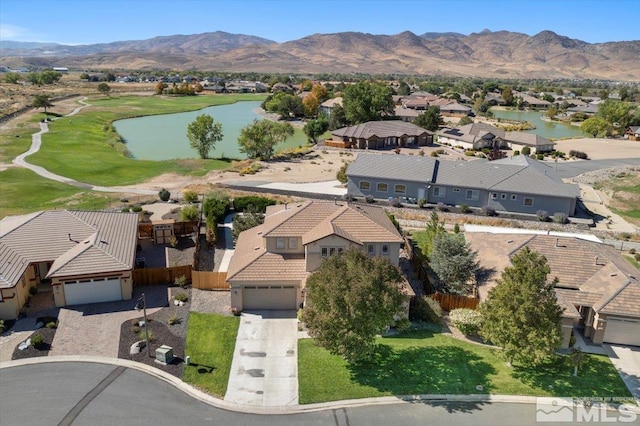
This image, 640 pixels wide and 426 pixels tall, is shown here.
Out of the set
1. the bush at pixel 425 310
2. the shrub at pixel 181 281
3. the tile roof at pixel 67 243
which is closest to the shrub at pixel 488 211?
the bush at pixel 425 310

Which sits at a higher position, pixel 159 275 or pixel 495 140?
pixel 495 140

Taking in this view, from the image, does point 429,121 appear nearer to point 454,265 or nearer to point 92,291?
point 454,265

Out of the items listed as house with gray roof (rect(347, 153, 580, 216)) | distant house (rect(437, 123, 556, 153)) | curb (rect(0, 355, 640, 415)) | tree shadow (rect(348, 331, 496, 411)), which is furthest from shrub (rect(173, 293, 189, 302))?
distant house (rect(437, 123, 556, 153))

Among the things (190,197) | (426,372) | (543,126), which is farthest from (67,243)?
(543,126)

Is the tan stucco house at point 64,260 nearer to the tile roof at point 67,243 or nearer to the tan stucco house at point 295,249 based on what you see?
the tile roof at point 67,243

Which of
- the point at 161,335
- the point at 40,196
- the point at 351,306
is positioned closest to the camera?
the point at 351,306

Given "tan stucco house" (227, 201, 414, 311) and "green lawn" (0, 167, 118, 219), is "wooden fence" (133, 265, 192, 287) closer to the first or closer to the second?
"tan stucco house" (227, 201, 414, 311)

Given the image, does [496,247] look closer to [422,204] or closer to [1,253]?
[422,204]
